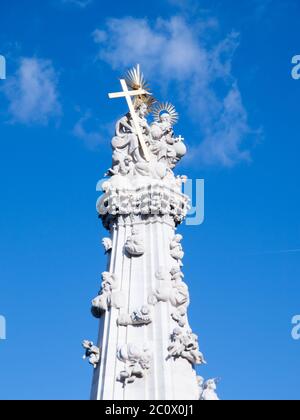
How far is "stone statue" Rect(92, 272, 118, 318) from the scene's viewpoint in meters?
22.5

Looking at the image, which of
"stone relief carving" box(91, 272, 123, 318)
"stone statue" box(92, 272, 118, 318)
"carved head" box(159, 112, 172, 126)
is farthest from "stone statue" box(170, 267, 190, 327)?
"carved head" box(159, 112, 172, 126)

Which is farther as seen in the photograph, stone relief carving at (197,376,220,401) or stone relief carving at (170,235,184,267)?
stone relief carving at (170,235,184,267)

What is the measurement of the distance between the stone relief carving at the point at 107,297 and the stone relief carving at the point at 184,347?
2.30 meters

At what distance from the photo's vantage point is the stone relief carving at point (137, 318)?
71.2ft

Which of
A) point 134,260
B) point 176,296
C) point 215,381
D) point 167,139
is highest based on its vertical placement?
point 167,139

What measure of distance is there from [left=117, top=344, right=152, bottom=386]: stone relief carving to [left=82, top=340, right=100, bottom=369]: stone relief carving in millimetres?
868

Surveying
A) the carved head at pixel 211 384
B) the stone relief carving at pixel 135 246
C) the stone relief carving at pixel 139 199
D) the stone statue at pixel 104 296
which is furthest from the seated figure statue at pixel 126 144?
the carved head at pixel 211 384

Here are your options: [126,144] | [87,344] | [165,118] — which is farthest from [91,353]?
[165,118]

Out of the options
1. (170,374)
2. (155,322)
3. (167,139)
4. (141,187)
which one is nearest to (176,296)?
(155,322)

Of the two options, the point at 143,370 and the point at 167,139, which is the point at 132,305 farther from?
the point at 167,139

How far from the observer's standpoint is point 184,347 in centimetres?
2103

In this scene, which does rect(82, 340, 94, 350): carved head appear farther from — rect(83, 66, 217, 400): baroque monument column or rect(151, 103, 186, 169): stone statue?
rect(151, 103, 186, 169): stone statue
